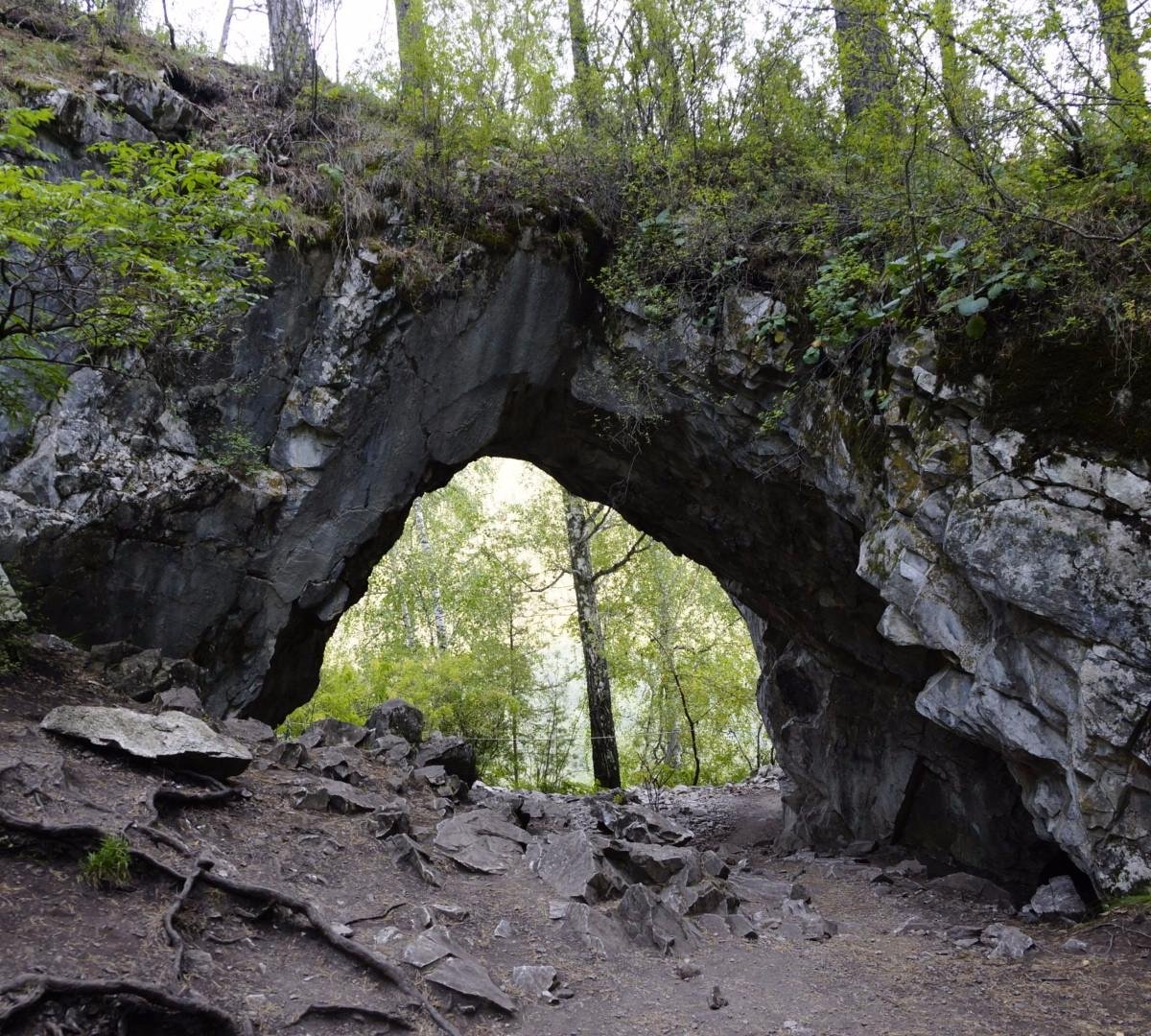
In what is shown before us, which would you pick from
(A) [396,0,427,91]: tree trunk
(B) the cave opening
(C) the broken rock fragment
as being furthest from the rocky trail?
(A) [396,0,427,91]: tree trunk

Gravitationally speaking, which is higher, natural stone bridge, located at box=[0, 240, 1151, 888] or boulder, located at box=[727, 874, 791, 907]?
natural stone bridge, located at box=[0, 240, 1151, 888]

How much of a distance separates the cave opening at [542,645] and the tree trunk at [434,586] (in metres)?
0.05

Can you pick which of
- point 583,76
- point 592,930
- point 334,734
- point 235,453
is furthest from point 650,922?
point 583,76

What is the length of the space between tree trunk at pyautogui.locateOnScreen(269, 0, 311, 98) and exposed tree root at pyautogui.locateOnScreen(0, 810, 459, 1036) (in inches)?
374

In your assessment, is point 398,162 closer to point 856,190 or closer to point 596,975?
point 856,190

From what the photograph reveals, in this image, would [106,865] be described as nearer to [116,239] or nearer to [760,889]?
[116,239]

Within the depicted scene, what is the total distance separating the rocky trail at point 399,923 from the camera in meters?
3.84

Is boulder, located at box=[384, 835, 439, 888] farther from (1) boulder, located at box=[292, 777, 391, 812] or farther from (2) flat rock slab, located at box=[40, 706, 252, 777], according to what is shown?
(2) flat rock slab, located at box=[40, 706, 252, 777]

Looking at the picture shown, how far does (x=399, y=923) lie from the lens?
16.4 feet

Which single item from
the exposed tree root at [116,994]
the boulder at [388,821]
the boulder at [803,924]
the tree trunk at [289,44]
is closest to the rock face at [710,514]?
the boulder at [803,924]

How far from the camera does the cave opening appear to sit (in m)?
15.3

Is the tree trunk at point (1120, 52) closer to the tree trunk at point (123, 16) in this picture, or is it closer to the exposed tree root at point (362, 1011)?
the exposed tree root at point (362, 1011)

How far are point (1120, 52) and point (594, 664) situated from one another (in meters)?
10.9

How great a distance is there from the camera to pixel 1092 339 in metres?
6.35
